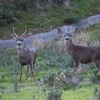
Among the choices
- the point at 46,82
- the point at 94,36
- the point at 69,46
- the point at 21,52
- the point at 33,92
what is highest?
the point at 69,46

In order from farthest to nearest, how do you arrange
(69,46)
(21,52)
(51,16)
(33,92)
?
(51,16) → (21,52) → (69,46) → (33,92)

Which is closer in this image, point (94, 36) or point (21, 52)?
point (21, 52)

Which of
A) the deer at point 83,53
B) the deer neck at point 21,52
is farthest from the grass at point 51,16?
the deer at point 83,53

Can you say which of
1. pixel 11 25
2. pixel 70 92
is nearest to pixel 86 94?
pixel 70 92

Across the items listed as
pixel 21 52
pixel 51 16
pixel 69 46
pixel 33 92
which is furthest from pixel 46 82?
pixel 51 16

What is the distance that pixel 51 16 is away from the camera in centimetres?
4916

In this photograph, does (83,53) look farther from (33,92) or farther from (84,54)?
(33,92)

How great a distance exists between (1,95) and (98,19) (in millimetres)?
32815

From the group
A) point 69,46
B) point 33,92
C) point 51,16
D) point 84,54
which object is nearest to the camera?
point 33,92

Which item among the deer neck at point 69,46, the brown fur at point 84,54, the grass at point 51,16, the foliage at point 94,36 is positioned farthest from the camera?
the grass at point 51,16

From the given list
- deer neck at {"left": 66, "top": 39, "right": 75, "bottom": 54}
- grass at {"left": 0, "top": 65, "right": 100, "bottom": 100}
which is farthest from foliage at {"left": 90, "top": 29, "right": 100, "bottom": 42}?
grass at {"left": 0, "top": 65, "right": 100, "bottom": 100}

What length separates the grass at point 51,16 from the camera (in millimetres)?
45125

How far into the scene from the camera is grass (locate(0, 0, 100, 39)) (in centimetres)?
4512

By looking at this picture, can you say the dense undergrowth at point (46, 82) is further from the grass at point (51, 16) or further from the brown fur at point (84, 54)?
the grass at point (51, 16)
